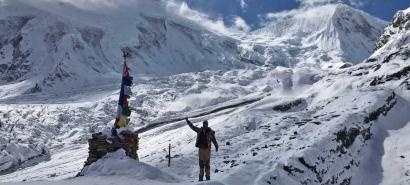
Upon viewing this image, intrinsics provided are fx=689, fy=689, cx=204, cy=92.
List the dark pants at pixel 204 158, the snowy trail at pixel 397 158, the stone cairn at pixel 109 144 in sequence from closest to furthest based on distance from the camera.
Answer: the dark pants at pixel 204 158 < the stone cairn at pixel 109 144 < the snowy trail at pixel 397 158

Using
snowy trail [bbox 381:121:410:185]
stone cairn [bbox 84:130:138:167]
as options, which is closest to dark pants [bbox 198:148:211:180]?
stone cairn [bbox 84:130:138:167]

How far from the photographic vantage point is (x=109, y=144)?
108 ft

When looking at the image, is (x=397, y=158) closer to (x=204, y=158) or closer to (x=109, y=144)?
(x=109, y=144)

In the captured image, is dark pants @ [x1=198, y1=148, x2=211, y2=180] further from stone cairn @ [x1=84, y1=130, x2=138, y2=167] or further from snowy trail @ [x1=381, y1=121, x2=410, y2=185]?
snowy trail @ [x1=381, y1=121, x2=410, y2=185]

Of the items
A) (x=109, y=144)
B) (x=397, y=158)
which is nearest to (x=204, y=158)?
(x=109, y=144)

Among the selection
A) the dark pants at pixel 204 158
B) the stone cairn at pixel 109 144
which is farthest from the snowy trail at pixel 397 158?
the dark pants at pixel 204 158

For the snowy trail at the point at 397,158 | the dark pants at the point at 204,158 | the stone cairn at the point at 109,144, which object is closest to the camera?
the dark pants at the point at 204,158

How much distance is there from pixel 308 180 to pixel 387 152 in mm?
15923

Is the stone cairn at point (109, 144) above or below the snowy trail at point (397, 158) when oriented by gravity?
above

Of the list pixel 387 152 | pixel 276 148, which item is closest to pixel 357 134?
pixel 387 152

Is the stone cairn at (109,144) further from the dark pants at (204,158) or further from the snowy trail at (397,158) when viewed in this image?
the snowy trail at (397,158)

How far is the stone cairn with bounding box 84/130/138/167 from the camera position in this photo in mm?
32812

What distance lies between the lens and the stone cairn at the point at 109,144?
3281 centimetres

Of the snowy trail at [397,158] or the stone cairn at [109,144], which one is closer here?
the stone cairn at [109,144]
